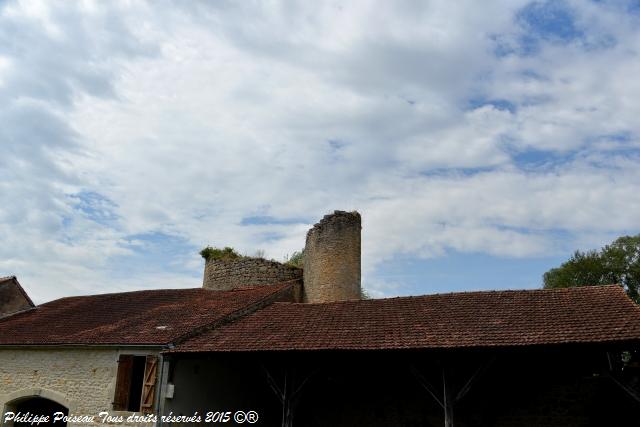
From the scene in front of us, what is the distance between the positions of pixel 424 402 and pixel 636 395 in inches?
172

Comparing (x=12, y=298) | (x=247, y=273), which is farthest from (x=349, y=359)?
(x=12, y=298)

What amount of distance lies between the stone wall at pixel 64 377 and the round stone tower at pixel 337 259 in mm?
5799

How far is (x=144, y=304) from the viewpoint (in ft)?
48.2

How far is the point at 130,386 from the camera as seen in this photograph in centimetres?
1132

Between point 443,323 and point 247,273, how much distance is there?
9.42 metres

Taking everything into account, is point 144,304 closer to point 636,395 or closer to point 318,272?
point 318,272

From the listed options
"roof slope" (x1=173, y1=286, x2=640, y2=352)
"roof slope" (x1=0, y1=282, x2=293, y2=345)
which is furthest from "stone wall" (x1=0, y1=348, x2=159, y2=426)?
"roof slope" (x1=173, y1=286, x2=640, y2=352)

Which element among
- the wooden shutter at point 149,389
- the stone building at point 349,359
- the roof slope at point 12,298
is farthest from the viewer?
the roof slope at point 12,298

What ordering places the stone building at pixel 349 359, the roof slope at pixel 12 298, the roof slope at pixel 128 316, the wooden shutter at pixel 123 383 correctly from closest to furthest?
the stone building at pixel 349 359 → the wooden shutter at pixel 123 383 → the roof slope at pixel 128 316 → the roof slope at pixel 12 298

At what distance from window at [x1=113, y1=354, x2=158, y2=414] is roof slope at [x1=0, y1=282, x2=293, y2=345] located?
0.42 metres

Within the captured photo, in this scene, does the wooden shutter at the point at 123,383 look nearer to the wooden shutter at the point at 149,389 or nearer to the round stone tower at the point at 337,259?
the wooden shutter at the point at 149,389

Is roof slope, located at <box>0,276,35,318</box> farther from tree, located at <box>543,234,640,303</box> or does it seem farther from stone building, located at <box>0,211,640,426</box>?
tree, located at <box>543,234,640,303</box>

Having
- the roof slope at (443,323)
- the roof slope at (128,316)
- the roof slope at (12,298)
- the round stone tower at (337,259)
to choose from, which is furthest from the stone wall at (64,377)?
the round stone tower at (337,259)

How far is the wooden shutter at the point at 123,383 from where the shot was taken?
1109 cm
